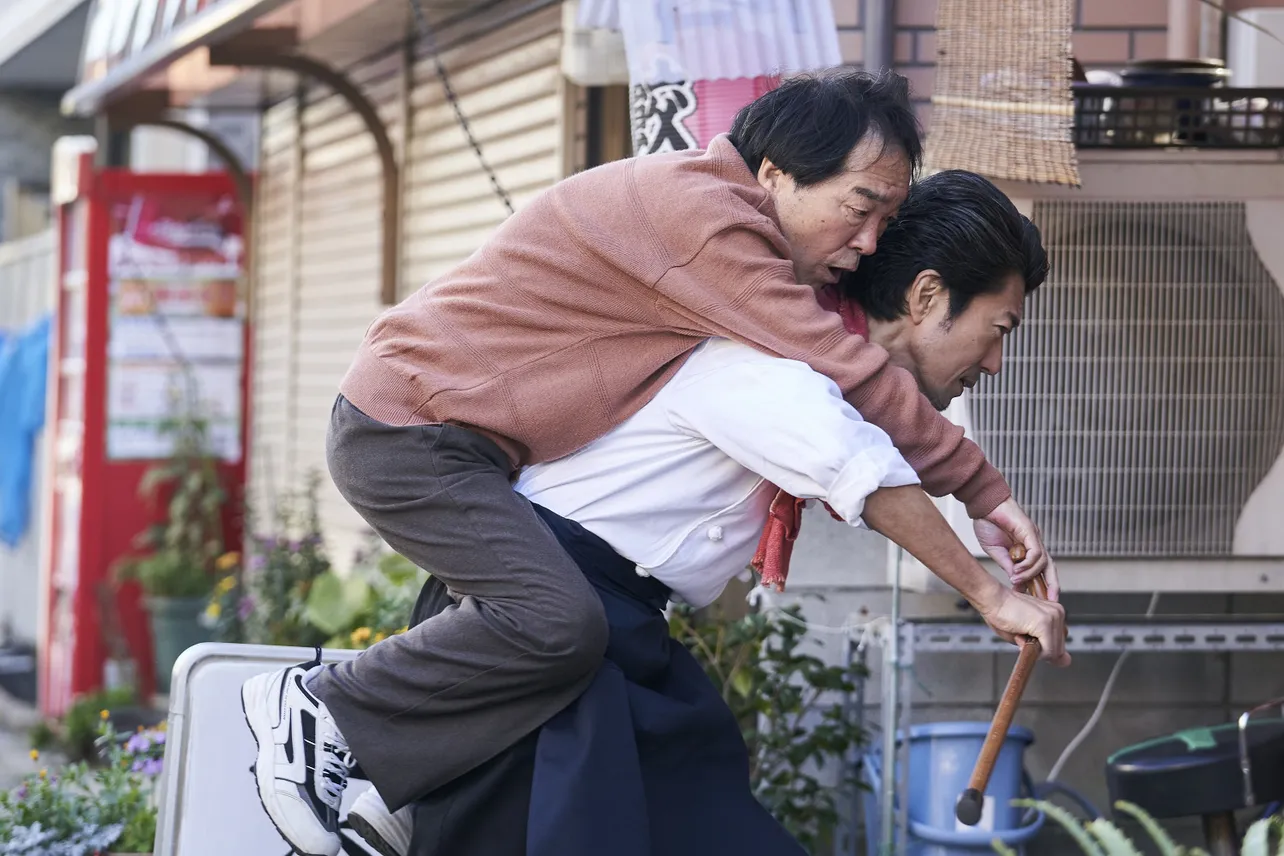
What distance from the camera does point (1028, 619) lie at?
236 cm

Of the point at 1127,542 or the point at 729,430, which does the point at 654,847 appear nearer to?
the point at 729,430

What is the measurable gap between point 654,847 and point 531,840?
21cm

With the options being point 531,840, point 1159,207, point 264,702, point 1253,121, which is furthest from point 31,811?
point 1253,121

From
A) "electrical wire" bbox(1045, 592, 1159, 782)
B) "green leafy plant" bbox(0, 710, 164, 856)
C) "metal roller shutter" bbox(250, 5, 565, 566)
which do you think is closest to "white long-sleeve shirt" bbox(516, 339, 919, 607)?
"green leafy plant" bbox(0, 710, 164, 856)

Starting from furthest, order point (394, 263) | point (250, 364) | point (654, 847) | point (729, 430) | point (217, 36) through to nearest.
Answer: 1. point (250, 364)
2. point (394, 263)
3. point (217, 36)
4. point (654, 847)
5. point (729, 430)

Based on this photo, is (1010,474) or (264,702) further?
(1010,474)

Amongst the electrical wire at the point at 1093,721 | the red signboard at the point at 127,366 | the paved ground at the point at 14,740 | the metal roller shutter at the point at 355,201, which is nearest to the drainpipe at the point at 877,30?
the metal roller shutter at the point at 355,201

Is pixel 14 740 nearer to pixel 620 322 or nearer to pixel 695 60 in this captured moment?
pixel 695 60

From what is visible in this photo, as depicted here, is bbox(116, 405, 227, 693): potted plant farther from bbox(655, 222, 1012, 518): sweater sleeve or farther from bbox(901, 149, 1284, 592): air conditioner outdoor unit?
bbox(655, 222, 1012, 518): sweater sleeve

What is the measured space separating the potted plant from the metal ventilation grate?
18.6ft

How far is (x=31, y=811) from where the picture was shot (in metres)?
4.43

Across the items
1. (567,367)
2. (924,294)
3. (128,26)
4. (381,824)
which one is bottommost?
(381,824)

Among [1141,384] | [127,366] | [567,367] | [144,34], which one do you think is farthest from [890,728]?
[127,366]

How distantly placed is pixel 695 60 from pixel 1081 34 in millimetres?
1531
